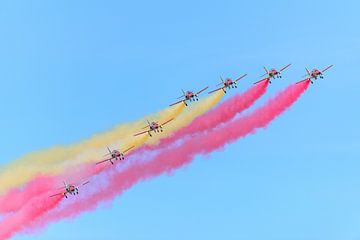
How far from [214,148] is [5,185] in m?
29.4

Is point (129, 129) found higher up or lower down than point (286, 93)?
higher up

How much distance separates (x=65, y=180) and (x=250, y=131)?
26.5 meters

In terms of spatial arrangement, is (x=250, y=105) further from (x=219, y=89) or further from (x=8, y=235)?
(x=8, y=235)

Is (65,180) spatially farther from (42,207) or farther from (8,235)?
(8,235)

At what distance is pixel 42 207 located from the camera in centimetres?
7988

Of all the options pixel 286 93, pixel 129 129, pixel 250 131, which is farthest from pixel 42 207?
pixel 286 93

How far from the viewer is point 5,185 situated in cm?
8200

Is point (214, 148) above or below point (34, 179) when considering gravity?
below

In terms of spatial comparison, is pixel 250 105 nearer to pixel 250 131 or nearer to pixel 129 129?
pixel 250 131

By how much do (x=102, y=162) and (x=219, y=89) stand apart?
19.1m

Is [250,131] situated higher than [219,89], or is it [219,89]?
[219,89]

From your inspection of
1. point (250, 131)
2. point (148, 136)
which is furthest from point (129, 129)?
point (250, 131)

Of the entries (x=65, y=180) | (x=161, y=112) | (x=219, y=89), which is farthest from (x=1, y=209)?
(x=219, y=89)

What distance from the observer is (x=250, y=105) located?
82.1 m
